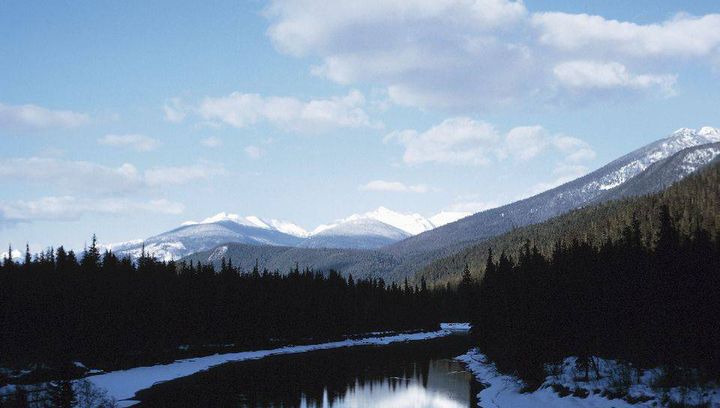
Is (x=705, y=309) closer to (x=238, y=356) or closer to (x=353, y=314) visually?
(x=238, y=356)

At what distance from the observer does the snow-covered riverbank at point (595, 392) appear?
29.0 meters

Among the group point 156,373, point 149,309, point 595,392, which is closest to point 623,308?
point 595,392

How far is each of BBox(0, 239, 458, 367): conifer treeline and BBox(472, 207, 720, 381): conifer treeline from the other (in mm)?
42308

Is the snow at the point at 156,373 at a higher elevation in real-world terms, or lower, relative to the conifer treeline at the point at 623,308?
lower

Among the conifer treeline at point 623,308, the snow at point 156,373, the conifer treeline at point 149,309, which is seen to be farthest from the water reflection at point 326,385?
the conifer treeline at point 149,309

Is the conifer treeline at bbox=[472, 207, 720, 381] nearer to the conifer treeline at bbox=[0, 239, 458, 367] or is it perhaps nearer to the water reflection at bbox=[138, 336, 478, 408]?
the water reflection at bbox=[138, 336, 478, 408]

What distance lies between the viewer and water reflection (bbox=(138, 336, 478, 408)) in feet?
139

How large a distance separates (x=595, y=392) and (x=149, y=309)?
199ft

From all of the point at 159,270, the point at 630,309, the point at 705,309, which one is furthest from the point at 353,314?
the point at 705,309

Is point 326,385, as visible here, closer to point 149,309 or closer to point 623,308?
point 623,308

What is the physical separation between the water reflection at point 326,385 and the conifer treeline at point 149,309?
15.5 m

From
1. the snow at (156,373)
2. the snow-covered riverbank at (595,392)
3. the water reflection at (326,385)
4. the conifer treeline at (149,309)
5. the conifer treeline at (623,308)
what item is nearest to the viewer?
the snow-covered riverbank at (595,392)

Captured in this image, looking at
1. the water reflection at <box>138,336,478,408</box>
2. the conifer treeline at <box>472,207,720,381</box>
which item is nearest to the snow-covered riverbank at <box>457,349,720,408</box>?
the conifer treeline at <box>472,207,720,381</box>

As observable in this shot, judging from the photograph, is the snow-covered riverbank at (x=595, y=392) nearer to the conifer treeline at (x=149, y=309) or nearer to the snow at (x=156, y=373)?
the snow at (x=156, y=373)
